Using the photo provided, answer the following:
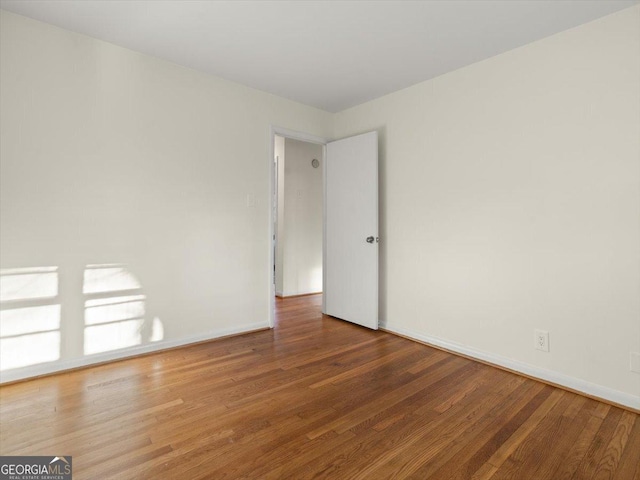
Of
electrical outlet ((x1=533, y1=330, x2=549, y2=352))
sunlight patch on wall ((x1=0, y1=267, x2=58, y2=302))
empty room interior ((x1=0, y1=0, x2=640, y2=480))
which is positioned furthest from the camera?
electrical outlet ((x1=533, y1=330, x2=549, y2=352))

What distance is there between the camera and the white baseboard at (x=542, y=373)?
2.09m

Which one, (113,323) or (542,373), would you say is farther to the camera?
(113,323)

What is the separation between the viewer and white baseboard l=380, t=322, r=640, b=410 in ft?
6.84

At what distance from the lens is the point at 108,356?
2635 millimetres

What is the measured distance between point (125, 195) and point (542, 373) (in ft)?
11.3

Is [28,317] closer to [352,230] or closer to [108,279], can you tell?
[108,279]

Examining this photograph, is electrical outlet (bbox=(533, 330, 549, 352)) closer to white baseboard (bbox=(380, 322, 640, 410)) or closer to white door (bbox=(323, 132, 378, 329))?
white baseboard (bbox=(380, 322, 640, 410))

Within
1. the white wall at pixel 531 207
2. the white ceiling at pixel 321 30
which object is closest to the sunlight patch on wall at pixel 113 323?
the white ceiling at pixel 321 30

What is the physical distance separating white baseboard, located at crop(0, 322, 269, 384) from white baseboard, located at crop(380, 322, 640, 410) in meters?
1.84

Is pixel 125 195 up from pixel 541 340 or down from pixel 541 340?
up

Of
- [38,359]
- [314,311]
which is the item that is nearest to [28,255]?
[38,359]

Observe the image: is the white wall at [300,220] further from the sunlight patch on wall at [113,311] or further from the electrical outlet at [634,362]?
the electrical outlet at [634,362]
